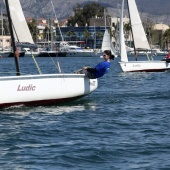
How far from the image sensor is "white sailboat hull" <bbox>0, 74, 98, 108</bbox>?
20891 millimetres

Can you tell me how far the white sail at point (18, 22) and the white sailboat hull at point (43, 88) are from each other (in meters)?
2.35

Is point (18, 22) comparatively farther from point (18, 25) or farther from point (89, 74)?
point (89, 74)

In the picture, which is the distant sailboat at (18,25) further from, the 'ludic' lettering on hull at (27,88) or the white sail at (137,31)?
the white sail at (137,31)

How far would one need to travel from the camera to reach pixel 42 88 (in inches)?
851

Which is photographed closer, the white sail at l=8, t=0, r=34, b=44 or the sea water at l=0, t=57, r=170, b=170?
the sea water at l=0, t=57, r=170, b=170

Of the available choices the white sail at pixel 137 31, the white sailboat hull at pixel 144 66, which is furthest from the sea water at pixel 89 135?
the white sail at pixel 137 31

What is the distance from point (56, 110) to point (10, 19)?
11.0 feet

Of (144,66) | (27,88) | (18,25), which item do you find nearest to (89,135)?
(27,88)

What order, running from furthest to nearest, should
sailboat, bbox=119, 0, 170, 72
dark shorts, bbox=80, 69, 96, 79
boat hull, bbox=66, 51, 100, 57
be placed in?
1. boat hull, bbox=66, 51, 100, 57
2. sailboat, bbox=119, 0, 170, 72
3. dark shorts, bbox=80, 69, 96, 79

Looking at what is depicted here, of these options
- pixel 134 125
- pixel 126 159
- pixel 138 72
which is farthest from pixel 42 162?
pixel 138 72

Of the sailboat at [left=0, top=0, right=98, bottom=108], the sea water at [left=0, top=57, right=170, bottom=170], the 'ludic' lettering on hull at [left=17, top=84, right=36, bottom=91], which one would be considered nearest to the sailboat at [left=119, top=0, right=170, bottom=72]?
the sea water at [left=0, top=57, right=170, bottom=170]

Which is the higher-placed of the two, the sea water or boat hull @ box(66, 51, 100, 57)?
the sea water

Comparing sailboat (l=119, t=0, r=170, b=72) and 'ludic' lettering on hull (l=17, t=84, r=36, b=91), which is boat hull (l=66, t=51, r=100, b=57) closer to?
sailboat (l=119, t=0, r=170, b=72)

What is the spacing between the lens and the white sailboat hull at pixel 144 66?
44938mm
